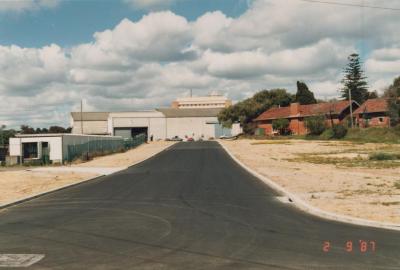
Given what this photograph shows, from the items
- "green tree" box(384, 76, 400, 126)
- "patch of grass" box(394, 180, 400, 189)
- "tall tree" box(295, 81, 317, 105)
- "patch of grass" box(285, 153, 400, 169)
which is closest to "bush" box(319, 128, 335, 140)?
"green tree" box(384, 76, 400, 126)

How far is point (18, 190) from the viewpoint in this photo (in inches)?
787

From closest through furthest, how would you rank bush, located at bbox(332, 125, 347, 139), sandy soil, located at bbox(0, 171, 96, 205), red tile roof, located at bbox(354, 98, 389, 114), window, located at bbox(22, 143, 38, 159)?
sandy soil, located at bbox(0, 171, 96, 205), window, located at bbox(22, 143, 38, 159), bush, located at bbox(332, 125, 347, 139), red tile roof, located at bbox(354, 98, 389, 114)

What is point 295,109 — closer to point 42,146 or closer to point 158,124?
point 158,124

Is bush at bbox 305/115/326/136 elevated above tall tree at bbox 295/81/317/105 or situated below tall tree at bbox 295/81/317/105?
below

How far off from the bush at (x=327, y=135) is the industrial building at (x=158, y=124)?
46.1 meters

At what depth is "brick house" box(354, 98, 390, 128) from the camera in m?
77.6

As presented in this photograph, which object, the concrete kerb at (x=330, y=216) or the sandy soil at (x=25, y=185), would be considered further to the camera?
the sandy soil at (x=25, y=185)

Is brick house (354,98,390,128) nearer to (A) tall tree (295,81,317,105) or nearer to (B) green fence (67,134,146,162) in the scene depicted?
(A) tall tree (295,81,317,105)

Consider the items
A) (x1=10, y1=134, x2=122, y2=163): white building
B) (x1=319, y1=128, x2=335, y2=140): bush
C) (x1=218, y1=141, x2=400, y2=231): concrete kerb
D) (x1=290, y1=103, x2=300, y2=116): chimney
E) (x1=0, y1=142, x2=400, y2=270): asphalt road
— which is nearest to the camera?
(x1=0, y1=142, x2=400, y2=270): asphalt road

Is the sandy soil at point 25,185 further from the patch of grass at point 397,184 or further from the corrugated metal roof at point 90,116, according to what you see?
the corrugated metal roof at point 90,116

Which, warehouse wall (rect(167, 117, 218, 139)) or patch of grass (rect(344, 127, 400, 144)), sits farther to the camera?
warehouse wall (rect(167, 117, 218, 139))

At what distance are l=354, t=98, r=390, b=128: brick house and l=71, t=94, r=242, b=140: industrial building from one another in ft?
134
